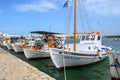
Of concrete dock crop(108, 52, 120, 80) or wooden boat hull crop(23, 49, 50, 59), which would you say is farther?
wooden boat hull crop(23, 49, 50, 59)

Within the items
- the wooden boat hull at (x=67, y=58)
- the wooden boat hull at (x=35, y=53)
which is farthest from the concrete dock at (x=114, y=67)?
the wooden boat hull at (x=35, y=53)

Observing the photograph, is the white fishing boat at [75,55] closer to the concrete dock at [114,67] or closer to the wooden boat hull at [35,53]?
the concrete dock at [114,67]

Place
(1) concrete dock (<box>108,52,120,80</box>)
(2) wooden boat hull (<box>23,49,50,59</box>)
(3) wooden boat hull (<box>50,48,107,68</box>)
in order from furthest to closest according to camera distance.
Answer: (2) wooden boat hull (<box>23,49,50,59</box>)
(3) wooden boat hull (<box>50,48,107,68</box>)
(1) concrete dock (<box>108,52,120,80</box>)

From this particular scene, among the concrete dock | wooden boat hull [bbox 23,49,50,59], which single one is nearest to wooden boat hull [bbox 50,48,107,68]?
the concrete dock

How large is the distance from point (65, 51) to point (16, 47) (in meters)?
22.0

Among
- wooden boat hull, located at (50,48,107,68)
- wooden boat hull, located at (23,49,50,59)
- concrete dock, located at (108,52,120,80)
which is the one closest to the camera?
concrete dock, located at (108,52,120,80)

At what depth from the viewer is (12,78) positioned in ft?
27.8

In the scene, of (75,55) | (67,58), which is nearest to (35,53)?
(67,58)

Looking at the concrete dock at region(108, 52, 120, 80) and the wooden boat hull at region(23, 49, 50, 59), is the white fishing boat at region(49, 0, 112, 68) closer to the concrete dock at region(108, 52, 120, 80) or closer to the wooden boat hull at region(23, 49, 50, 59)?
the concrete dock at region(108, 52, 120, 80)

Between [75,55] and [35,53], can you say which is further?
[35,53]

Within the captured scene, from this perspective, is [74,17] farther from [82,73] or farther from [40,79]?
[40,79]

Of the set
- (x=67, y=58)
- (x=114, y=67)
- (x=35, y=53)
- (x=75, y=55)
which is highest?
(x=114, y=67)

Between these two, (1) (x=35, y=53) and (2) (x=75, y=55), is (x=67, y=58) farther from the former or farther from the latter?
(1) (x=35, y=53)

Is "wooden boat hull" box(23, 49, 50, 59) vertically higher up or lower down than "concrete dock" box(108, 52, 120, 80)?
lower down
